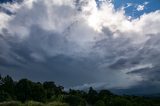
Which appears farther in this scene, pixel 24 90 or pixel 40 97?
pixel 24 90

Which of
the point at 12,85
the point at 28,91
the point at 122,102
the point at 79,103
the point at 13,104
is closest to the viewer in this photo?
the point at 13,104

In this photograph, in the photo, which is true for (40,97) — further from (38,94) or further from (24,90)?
(24,90)

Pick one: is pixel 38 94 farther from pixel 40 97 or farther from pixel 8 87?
pixel 8 87

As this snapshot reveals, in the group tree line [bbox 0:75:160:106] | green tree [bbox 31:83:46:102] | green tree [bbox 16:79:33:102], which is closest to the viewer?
tree line [bbox 0:75:160:106]

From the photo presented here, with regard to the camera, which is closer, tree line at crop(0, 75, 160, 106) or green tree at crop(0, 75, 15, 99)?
tree line at crop(0, 75, 160, 106)

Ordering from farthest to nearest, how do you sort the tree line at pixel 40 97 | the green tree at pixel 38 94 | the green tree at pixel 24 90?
the green tree at pixel 24 90, the green tree at pixel 38 94, the tree line at pixel 40 97

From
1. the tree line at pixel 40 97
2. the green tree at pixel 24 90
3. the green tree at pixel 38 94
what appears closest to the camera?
the tree line at pixel 40 97

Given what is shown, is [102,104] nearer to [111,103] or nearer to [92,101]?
[111,103]

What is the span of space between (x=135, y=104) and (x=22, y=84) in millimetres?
60381

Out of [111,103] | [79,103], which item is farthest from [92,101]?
[111,103]

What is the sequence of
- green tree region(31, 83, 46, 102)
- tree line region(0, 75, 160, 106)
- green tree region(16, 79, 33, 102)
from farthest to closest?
green tree region(16, 79, 33, 102) → green tree region(31, 83, 46, 102) → tree line region(0, 75, 160, 106)

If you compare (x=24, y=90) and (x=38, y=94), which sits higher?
(x=24, y=90)

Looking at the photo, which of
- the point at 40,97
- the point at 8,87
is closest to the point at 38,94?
the point at 40,97

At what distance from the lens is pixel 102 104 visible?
156m
